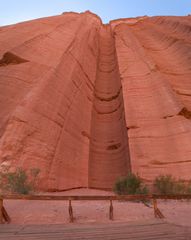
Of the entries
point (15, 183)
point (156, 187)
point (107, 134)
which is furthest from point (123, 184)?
point (107, 134)

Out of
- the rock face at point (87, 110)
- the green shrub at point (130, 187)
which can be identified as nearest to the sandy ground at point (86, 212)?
the green shrub at point (130, 187)

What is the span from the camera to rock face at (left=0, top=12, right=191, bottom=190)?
12125 mm

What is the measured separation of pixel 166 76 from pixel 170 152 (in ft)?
23.7

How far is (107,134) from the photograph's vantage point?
1608 centimetres

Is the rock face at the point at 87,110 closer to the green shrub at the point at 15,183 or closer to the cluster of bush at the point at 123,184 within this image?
the cluster of bush at the point at 123,184

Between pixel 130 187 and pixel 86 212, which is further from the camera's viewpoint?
pixel 130 187

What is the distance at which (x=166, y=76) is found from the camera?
1888 centimetres

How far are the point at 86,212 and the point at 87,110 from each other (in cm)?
979

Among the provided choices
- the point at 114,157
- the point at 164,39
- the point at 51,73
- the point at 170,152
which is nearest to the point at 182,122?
the point at 170,152


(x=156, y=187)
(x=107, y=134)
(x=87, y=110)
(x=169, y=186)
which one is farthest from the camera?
(x=87, y=110)

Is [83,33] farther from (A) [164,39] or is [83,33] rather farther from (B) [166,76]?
(B) [166,76]

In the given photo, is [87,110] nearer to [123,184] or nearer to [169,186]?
[123,184]

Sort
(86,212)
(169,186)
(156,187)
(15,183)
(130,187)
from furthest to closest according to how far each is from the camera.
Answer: (156,187), (169,186), (130,187), (15,183), (86,212)

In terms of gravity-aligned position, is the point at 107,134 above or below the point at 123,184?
above
